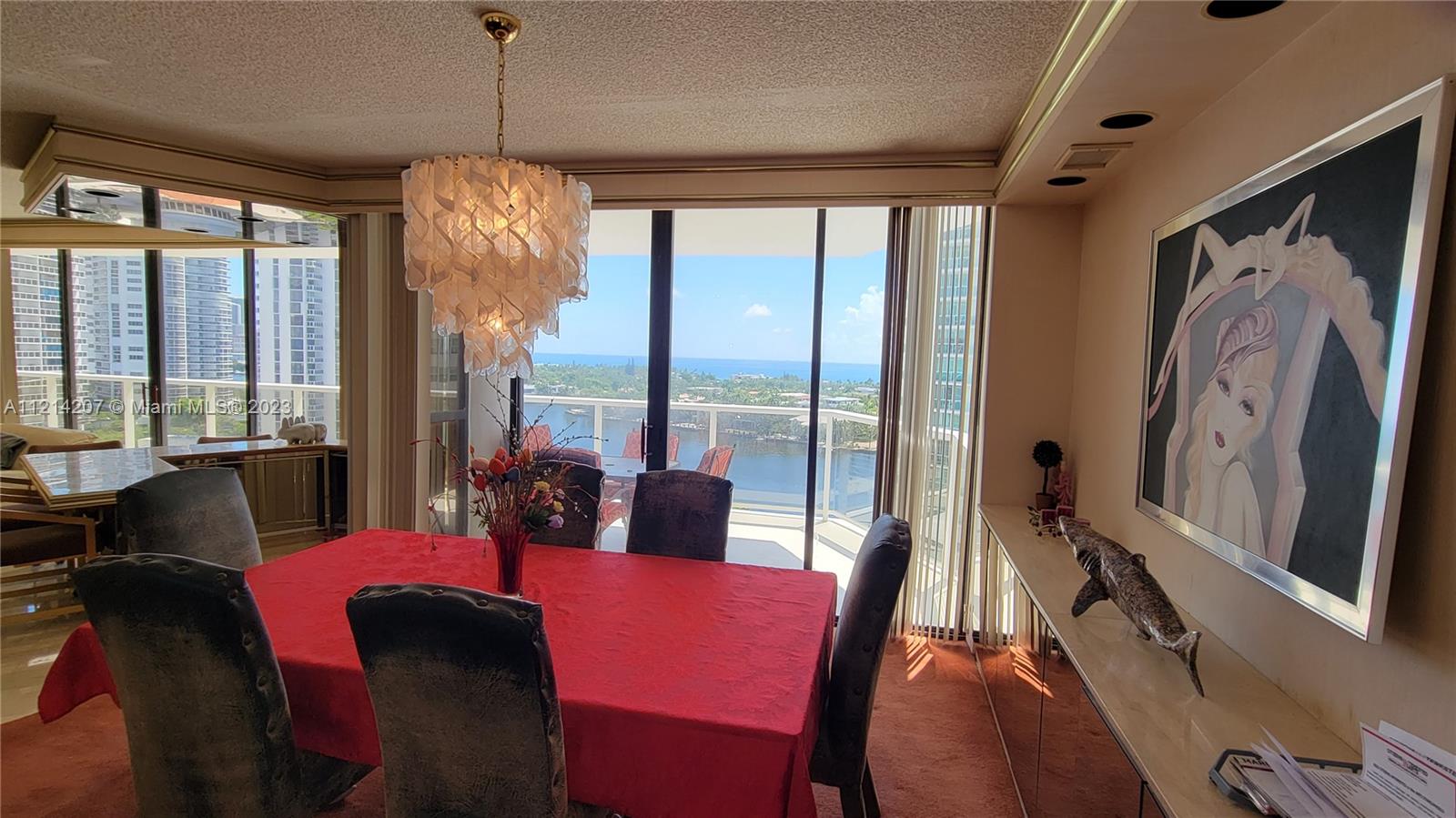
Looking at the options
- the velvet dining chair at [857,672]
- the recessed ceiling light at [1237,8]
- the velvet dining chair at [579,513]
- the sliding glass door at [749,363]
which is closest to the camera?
the recessed ceiling light at [1237,8]

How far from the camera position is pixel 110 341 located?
5.59 meters

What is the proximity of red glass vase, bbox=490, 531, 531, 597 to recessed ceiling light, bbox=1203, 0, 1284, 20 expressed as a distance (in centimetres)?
219

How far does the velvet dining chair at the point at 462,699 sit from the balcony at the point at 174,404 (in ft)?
17.3

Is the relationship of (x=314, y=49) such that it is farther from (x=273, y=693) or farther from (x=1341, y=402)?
(x=1341, y=402)

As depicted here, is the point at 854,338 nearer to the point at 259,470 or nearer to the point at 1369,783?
the point at 1369,783

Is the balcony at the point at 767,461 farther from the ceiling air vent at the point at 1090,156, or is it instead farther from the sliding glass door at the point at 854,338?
the ceiling air vent at the point at 1090,156

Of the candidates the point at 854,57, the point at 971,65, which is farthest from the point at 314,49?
the point at 971,65

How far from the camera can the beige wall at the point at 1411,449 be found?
3.27ft

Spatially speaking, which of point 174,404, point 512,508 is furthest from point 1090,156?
point 174,404

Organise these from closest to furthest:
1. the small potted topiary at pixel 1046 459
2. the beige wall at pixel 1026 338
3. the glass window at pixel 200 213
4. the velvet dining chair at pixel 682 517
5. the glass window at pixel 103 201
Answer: the velvet dining chair at pixel 682 517
the small potted topiary at pixel 1046 459
the beige wall at pixel 1026 338
the glass window at pixel 103 201
the glass window at pixel 200 213

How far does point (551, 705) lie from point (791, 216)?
339 centimetres

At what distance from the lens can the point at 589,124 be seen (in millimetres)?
2889

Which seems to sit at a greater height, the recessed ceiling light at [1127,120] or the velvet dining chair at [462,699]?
the recessed ceiling light at [1127,120]

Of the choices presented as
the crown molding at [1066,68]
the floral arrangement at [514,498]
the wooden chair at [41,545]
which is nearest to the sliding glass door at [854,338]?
the crown molding at [1066,68]
